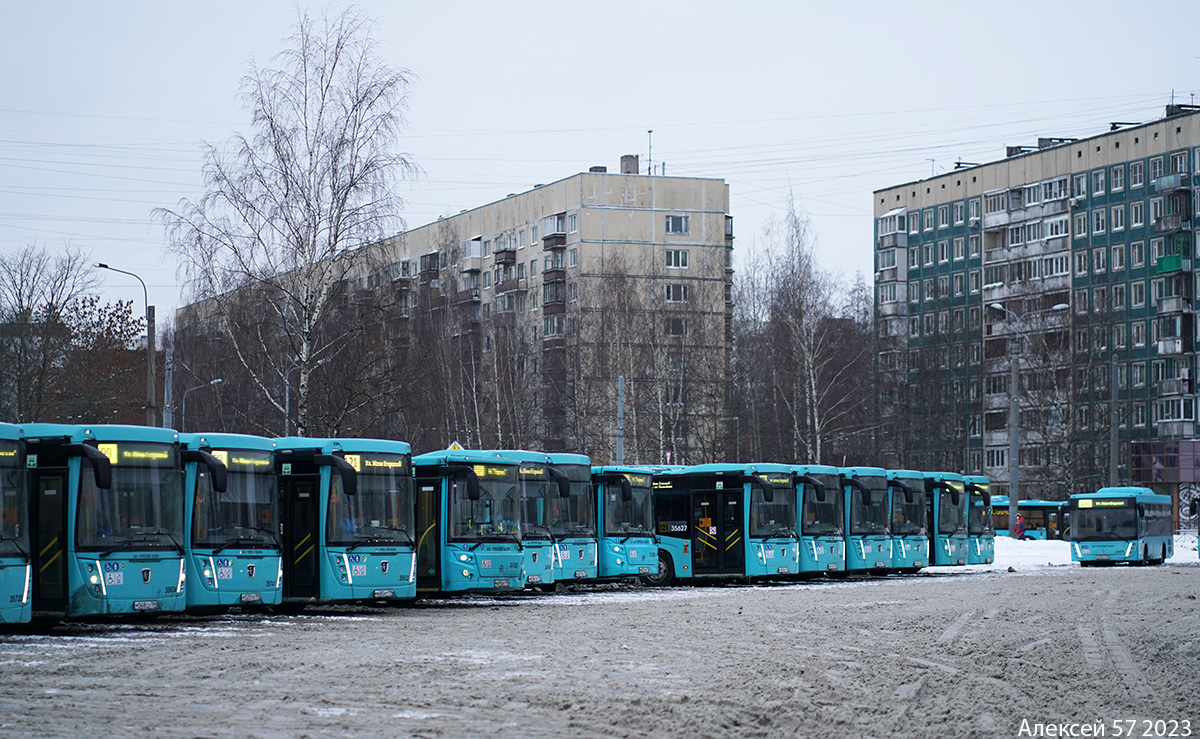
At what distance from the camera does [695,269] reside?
88.4 meters

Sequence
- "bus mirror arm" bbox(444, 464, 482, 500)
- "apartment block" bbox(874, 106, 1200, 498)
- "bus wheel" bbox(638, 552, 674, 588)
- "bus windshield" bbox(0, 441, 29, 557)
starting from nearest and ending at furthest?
"bus windshield" bbox(0, 441, 29, 557) → "bus mirror arm" bbox(444, 464, 482, 500) → "bus wheel" bbox(638, 552, 674, 588) → "apartment block" bbox(874, 106, 1200, 498)

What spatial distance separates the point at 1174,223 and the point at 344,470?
71035 mm

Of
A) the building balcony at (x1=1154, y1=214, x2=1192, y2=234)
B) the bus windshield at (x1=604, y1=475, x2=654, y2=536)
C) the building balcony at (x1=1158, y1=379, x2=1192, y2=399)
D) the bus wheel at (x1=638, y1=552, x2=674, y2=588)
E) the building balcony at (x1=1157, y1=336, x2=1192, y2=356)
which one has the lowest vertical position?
the bus wheel at (x1=638, y1=552, x2=674, y2=588)

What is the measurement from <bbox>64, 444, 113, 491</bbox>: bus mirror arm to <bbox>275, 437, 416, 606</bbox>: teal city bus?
4.26 meters

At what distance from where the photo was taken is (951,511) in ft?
153

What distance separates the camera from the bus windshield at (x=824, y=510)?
38.8 m

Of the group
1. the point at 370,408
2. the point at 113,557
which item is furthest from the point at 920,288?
the point at 113,557

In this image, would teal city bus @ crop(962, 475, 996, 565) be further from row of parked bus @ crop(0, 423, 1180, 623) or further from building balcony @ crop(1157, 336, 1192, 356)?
building balcony @ crop(1157, 336, 1192, 356)

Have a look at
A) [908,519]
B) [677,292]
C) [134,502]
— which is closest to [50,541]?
[134,502]

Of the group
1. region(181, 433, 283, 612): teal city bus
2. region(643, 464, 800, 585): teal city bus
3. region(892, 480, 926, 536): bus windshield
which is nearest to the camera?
region(181, 433, 283, 612): teal city bus

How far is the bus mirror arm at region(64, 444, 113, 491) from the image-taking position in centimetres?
2030

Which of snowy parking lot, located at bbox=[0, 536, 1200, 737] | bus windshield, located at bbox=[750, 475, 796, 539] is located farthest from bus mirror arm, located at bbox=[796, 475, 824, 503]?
snowy parking lot, located at bbox=[0, 536, 1200, 737]

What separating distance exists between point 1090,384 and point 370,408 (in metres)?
48.7

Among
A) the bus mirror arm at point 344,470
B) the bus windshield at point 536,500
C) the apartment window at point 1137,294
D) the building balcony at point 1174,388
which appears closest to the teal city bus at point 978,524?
the bus windshield at point 536,500
